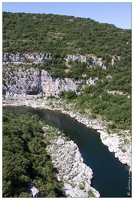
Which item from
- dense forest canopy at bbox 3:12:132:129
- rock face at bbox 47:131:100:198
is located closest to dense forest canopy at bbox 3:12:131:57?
dense forest canopy at bbox 3:12:132:129

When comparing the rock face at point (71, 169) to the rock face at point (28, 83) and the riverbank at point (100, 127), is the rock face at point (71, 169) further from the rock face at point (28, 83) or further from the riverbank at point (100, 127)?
the rock face at point (28, 83)

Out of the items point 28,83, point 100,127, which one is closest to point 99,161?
point 100,127

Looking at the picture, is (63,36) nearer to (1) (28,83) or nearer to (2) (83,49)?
(2) (83,49)

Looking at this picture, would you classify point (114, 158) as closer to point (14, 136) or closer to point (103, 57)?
point (14, 136)

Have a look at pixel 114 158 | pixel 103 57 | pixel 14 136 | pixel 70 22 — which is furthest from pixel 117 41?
pixel 14 136

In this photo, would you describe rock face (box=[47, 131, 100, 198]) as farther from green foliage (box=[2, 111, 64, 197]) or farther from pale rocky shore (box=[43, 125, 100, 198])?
green foliage (box=[2, 111, 64, 197])

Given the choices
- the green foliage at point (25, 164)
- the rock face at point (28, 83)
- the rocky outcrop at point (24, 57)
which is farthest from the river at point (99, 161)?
the rocky outcrop at point (24, 57)

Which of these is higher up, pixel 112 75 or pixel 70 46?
pixel 70 46
